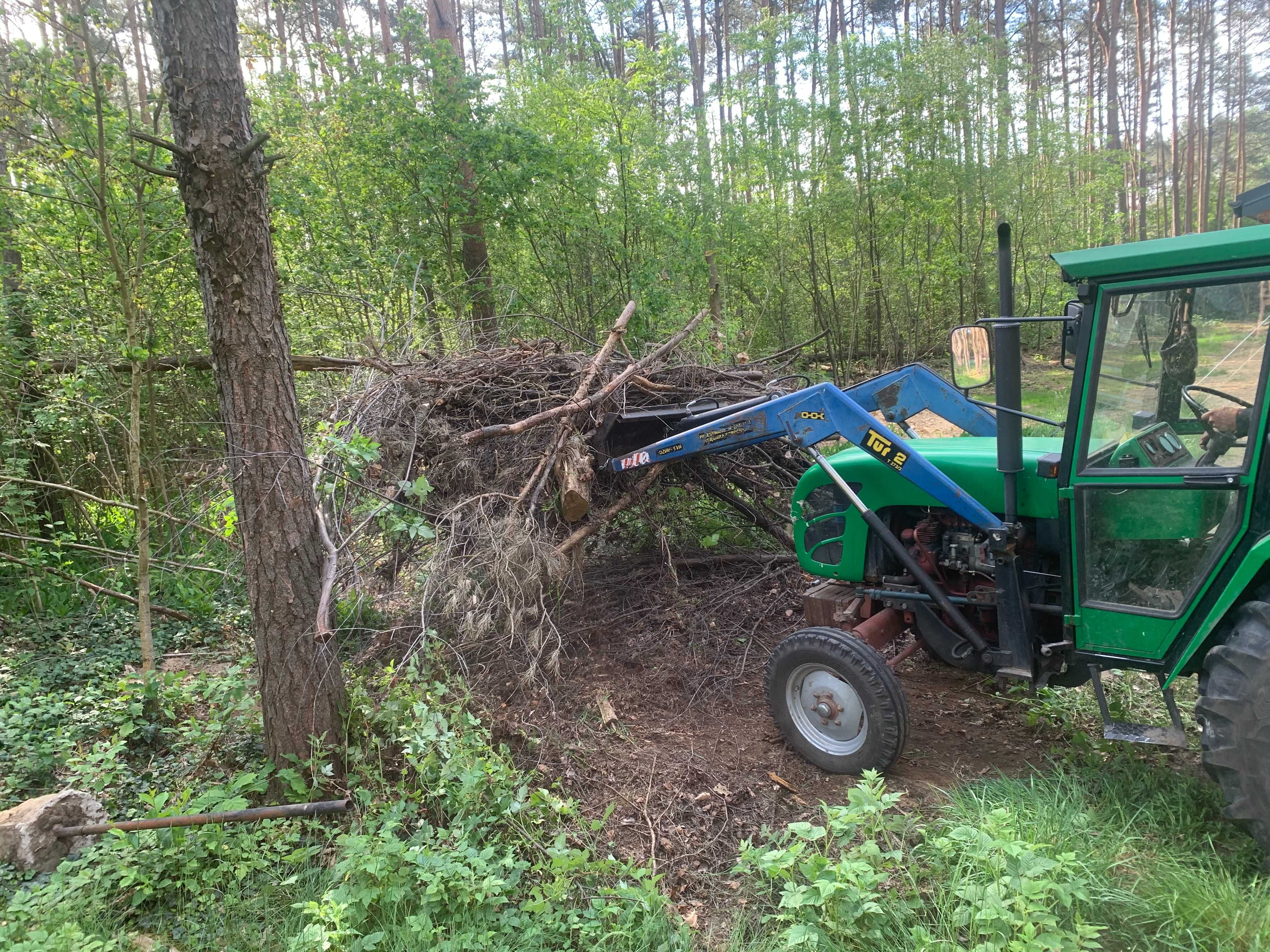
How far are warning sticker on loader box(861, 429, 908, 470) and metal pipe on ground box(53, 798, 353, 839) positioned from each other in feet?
9.72

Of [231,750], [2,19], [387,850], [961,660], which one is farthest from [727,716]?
[2,19]

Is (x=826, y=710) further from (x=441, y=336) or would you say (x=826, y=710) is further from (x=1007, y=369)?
(x=441, y=336)

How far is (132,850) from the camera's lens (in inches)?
123

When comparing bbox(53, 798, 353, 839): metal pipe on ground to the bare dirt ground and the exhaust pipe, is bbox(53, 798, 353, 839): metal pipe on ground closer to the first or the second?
the bare dirt ground

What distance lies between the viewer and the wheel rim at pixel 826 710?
3738 mm

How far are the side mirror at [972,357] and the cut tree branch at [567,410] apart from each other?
7.80ft

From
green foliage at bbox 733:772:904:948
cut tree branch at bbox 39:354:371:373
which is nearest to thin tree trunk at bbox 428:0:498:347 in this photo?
cut tree branch at bbox 39:354:371:373

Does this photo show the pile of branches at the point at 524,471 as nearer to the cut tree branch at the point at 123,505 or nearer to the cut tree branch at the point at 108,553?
the cut tree branch at the point at 123,505

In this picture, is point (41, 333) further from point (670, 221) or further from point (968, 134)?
point (968, 134)

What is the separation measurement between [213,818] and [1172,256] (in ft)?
14.7

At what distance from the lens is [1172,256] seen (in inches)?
110

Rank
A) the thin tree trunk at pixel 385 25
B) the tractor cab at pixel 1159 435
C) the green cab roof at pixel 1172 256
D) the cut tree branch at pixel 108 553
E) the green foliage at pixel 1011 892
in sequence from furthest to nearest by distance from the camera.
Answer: the thin tree trunk at pixel 385 25 < the cut tree branch at pixel 108 553 < the tractor cab at pixel 1159 435 < the green cab roof at pixel 1172 256 < the green foliage at pixel 1011 892

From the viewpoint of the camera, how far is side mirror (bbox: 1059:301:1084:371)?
310cm

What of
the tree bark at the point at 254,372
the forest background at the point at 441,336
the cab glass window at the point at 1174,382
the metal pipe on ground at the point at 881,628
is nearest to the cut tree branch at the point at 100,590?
Result: the forest background at the point at 441,336
